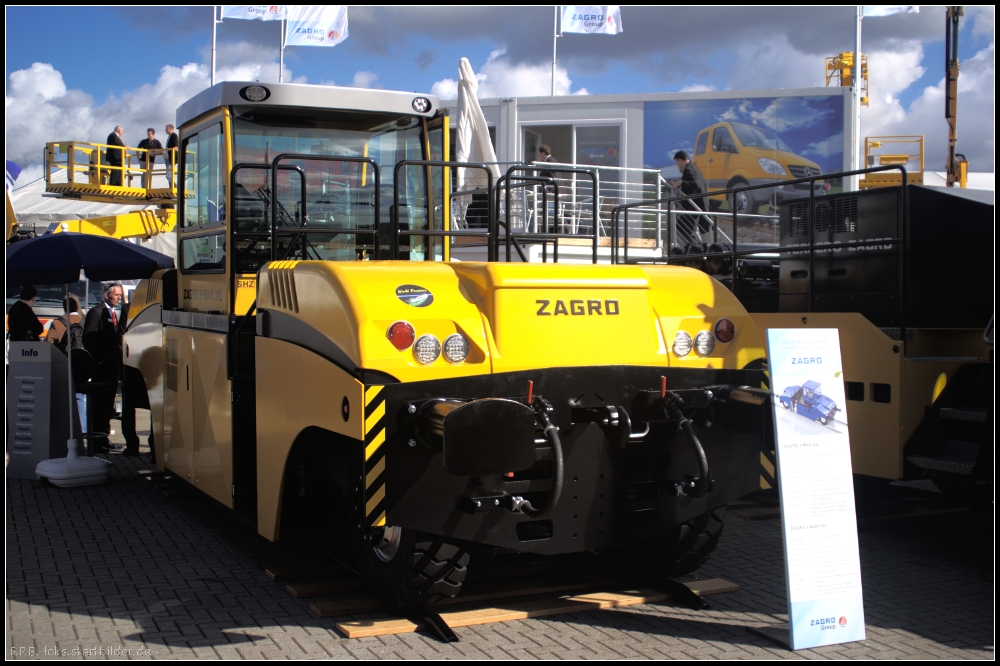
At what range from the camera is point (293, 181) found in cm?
678

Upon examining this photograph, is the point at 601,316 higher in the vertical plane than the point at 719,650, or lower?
higher

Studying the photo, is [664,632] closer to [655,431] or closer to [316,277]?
[655,431]

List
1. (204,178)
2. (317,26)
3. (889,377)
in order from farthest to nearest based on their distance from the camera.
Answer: (317,26) < (204,178) < (889,377)

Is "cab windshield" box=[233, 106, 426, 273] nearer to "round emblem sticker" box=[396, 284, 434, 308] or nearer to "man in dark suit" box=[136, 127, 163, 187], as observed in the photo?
"round emblem sticker" box=[396, 284, 434, 308]

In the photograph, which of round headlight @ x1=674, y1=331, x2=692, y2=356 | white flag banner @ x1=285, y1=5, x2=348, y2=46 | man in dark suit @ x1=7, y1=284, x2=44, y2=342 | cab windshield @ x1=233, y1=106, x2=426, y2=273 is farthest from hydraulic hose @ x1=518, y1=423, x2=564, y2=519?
white flag banner @ x1=285, y1=5, x2=348, y2=46

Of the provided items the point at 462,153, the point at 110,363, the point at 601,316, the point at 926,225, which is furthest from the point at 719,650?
the point at 462,153

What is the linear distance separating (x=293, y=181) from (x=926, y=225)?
4.70m

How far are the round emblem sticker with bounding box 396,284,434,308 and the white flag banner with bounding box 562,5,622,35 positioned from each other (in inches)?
842

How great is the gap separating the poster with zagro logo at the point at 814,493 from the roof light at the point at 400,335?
1.81 meters

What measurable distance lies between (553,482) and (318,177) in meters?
3.43

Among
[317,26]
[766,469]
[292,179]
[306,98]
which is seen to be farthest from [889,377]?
[317,26]

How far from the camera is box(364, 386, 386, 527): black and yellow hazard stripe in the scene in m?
4.34

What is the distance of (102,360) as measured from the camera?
10.8 meters

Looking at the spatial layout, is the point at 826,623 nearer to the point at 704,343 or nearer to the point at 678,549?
the point at 678,549
